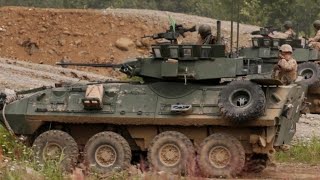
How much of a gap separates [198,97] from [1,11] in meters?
22.8

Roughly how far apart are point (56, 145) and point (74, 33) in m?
20.6

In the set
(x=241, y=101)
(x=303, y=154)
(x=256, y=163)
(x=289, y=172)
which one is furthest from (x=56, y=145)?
(x=303, y=154)

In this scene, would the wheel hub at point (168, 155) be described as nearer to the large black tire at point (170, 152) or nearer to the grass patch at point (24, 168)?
the large black tire at point (170, 152)

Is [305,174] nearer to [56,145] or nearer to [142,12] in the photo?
[56,145]

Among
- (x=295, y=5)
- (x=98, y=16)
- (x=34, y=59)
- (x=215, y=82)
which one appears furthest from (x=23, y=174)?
(x=295, y=5)

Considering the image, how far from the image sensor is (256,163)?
16156 millimetres

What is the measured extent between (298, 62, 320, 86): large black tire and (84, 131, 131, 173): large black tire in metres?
8.34

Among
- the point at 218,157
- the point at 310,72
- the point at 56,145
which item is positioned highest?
the point at 310,72

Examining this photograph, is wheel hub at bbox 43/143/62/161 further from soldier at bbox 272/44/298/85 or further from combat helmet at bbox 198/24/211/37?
soldier at bbox 272/44/298/85

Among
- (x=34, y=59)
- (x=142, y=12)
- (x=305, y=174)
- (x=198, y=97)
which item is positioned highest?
(x=142, y=12)

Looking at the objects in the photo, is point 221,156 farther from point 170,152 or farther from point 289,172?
point 289,172

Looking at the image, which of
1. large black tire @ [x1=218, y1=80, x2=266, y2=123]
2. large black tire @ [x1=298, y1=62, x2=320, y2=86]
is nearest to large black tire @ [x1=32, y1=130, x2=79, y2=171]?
large black tire @ [x1=218, y1=80, x2=266, y2=123]

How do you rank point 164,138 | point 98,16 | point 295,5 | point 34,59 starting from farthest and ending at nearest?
point 295,5, point 98,16, point 34,59, point 164,138

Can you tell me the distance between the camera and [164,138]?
50.8ft
